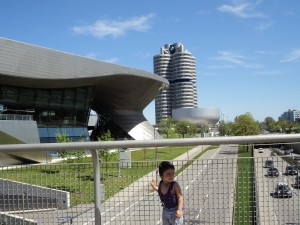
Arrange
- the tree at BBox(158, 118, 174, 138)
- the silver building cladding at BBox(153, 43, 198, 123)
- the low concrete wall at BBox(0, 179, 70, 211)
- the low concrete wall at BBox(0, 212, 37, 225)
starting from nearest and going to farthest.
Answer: the low concrete wall at BBox(0, 179, 70, 211) < the low concrete wall at BBox(0, 212, 37, 225) < the tree at BBox(158, 118, 174, 138) < the silver building cladding at BBox(153, 43, 198, 123)

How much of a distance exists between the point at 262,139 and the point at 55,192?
1.89 m

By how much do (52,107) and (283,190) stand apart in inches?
1528

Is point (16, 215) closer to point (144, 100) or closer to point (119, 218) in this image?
point (119, 218)

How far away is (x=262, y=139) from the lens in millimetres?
3199

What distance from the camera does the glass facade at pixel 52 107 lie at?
35656 mm

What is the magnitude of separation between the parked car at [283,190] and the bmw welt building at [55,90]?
900 inches

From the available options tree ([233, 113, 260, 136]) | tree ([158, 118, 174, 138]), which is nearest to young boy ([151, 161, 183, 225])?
tree ([233, 113, 260, 136])

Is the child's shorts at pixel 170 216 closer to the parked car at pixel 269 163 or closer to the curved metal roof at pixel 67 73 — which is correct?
the parked car at pixel 269 163

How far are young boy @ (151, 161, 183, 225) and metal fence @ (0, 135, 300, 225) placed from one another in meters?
0.14

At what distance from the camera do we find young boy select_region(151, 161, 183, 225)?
125 inches

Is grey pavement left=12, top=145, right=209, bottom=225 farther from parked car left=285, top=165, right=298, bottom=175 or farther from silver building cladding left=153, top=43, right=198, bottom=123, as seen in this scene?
silver building cladding left=153, top=43, right=198, bottom=123

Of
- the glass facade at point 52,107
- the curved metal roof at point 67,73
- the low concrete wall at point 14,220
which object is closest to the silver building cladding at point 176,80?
the curved metal roof at point 67,73

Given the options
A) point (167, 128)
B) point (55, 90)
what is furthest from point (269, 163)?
point (167, 128)

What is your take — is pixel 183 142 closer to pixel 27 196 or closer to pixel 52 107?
pixel 27 196
